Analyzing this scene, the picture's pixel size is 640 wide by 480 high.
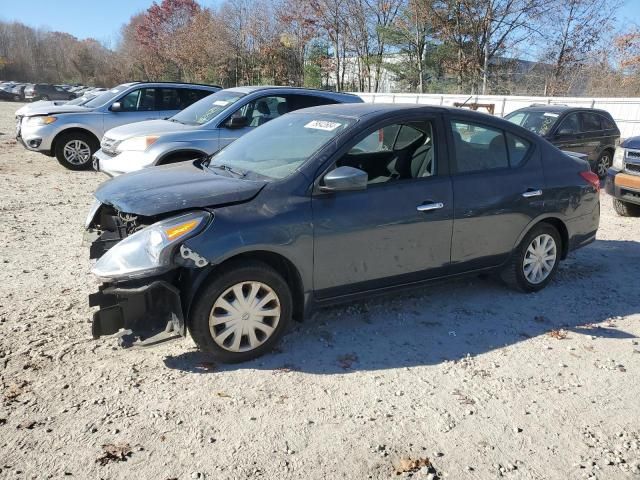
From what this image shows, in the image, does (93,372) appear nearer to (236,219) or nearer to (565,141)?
(236,219)

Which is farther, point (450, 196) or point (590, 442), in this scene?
point (450, 196)

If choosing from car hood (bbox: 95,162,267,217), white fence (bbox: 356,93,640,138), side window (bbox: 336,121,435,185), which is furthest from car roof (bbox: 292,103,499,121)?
white fence (bbox: 356,93,640,138)

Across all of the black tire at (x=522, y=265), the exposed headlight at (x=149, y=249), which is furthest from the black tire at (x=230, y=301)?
the black tire at (x=522, y=265)

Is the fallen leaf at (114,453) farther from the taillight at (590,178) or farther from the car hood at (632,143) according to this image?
the car hood at (632,143)

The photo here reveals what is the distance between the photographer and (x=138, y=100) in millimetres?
11562

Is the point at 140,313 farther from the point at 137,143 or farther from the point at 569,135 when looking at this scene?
the point at 569,135

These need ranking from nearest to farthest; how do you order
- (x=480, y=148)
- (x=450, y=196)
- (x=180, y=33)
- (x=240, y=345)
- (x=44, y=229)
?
1. (x=240, y=345)
2. (x=450, y=196)
3. (x=480, y=148)
4. (x=44, y=229)
5. (x=180, y=33)

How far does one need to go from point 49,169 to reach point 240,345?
31.7 ft

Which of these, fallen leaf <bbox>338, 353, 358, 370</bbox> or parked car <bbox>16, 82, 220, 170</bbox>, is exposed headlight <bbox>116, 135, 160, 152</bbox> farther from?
fallen leaf <bbox>338, 353, 358, 370</bbox>

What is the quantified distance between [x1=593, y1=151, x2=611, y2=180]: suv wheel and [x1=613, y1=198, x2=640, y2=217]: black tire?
402 cm

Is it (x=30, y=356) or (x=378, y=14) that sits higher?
(x=378, y=14)

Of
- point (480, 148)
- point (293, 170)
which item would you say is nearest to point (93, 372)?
point (293, 170)

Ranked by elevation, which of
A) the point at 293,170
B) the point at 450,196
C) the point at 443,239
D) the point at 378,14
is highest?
the point at 378,14

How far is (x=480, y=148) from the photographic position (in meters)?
4.73
